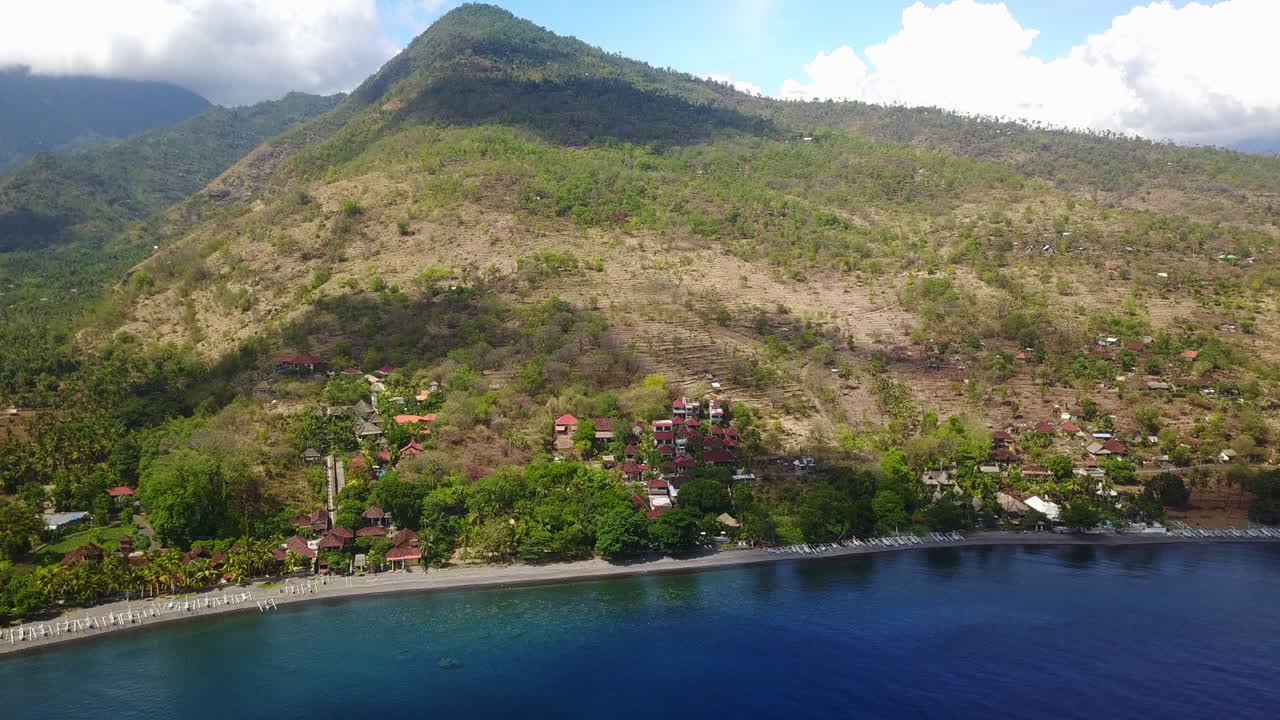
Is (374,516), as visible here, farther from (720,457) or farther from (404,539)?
(720,457)

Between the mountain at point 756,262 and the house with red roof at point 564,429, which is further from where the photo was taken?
the mountain at point 756,262

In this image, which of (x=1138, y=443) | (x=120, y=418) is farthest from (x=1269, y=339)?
(x=120, y=418)

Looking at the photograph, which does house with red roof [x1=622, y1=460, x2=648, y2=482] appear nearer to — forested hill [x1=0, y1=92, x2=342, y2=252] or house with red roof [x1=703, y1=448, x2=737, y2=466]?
house with red roof [x1=703, y1=448, x2=737, y2=466]

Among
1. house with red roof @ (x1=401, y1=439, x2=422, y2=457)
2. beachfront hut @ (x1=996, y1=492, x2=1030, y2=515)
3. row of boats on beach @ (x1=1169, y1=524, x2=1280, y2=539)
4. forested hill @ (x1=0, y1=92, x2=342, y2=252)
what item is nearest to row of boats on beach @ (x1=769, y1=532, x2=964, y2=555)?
beachfront hut @ (x1=996, y1=492, x2=1030, y2=515)

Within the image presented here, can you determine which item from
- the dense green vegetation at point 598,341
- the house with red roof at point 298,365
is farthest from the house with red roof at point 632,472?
the house with red roof at point 298,365

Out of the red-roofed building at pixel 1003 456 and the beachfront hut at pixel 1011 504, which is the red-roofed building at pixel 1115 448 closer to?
the red-roofed building at pixel 1003 456
